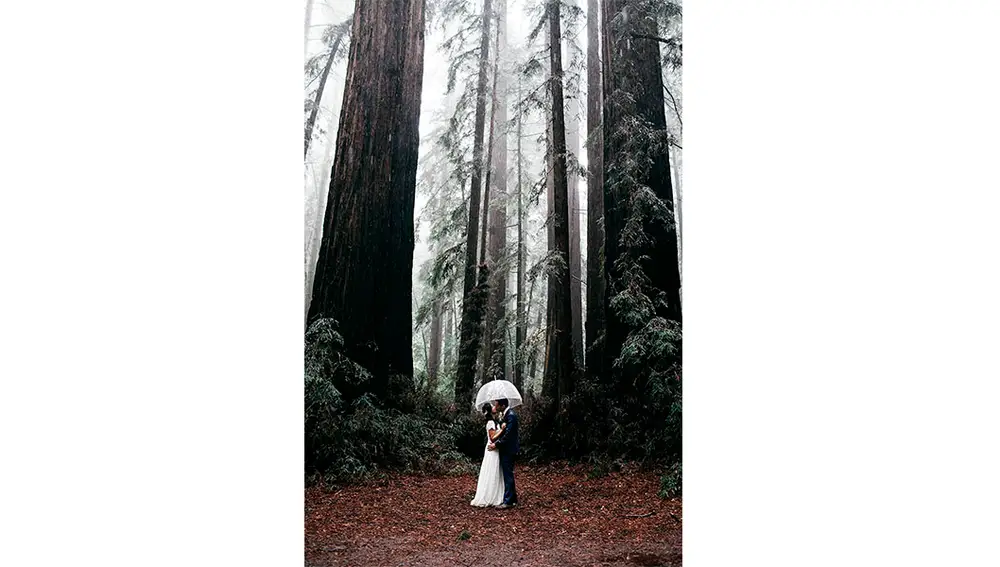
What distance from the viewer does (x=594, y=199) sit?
484 centimetres

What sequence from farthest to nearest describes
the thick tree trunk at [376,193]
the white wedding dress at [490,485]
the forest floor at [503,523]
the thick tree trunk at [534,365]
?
1. the thick tree trunk at [376,193]
2. the thick tree trunk at [534,365]
3. the white wedding dress at [490,485]
4. the forest floor at [503,523]

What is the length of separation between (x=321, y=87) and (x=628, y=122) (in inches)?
76.2

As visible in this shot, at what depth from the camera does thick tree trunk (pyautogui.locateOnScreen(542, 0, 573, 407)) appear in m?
4.69

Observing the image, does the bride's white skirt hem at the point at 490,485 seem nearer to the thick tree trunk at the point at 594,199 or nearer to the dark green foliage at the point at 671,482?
the thick tree trunk at the point at 594,199

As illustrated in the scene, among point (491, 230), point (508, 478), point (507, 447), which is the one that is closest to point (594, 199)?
point (491, 230)

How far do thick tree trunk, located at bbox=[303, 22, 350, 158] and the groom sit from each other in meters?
2.00

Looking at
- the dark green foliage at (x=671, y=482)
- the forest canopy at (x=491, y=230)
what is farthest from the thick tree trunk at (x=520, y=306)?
the dark green foliage at (x=671, y=482)

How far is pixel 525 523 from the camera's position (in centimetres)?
452

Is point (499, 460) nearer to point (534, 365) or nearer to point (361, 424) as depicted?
point (534, 365)

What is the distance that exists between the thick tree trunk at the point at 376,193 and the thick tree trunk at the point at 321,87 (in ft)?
0.30

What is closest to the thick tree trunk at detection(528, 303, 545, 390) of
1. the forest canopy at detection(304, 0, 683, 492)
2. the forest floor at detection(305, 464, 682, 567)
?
the forest canopy at detection(304, 0, 683, 492)

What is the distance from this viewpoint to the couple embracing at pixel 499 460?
4.56 meters
